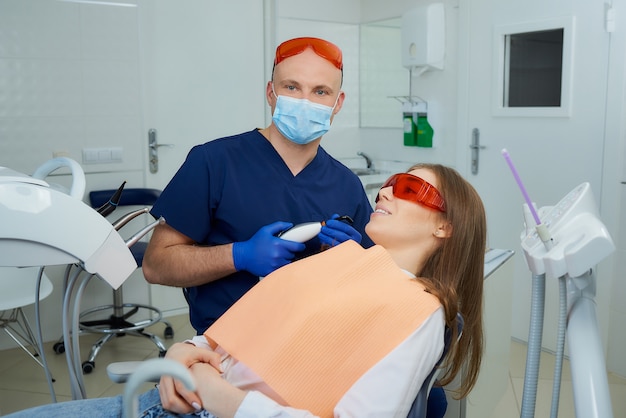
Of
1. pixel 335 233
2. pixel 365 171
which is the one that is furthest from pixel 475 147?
pixel 335 233

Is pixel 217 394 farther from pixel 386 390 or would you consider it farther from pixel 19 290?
pixel 19 290

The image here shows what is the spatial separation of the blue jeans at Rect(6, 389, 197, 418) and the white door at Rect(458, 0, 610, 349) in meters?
2.52

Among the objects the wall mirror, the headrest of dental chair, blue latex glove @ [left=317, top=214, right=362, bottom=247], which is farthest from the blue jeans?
the wall mirror

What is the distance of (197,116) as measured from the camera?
3.93m

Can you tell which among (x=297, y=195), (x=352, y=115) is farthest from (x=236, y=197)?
(x=352, y=115)

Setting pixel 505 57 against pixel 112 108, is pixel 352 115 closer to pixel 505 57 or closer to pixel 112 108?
pixel 505 57

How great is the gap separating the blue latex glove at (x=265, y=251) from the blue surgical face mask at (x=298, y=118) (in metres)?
0.29

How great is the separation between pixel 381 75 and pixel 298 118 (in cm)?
274

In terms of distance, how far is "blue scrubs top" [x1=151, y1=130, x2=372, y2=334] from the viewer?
1.70 meters

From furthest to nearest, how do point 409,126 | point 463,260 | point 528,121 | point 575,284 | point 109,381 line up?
point 409,126
point 528,121
point 109,381
point 463,260
point 575,284

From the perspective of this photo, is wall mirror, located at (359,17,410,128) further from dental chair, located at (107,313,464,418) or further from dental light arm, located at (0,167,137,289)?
dental light arm, located at (0,167,137,289)

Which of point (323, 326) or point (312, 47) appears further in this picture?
point (312, 47)

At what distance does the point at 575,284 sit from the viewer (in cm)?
106

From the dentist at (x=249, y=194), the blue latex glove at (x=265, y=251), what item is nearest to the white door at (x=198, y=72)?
the dentist at (x=249, y=194)
